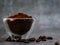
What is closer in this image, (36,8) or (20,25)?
(20,25)

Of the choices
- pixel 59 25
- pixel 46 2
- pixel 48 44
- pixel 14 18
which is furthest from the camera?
pixel 46 2

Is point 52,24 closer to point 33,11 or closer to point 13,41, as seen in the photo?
point 33,11

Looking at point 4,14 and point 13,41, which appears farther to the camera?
point 4,14

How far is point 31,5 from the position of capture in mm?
1684

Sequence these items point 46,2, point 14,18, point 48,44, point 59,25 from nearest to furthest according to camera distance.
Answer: point 48,44
point 14,18
point 59,25
point 46,2

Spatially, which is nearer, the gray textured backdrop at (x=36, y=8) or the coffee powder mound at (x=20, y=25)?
the coffee powder mound at (x=20, y=25)

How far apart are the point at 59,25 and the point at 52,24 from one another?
2.1 inches

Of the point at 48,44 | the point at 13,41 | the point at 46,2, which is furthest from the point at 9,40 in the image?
the point at 46,2

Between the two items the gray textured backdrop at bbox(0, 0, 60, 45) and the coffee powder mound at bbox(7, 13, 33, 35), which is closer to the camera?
the coffee powder mound at bbox(7, 13, 33, 35)

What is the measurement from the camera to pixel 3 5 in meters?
1.69

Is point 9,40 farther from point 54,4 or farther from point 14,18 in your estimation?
point 54,4

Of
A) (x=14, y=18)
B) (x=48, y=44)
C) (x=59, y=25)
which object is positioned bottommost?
(x=59, y=25)

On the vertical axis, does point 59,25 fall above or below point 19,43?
below

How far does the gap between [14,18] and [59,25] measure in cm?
72
